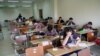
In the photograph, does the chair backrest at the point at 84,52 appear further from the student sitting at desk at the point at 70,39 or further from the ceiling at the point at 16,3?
the ceiling at the point at 16,3

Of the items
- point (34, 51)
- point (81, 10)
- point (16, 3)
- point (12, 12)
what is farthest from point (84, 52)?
point (12, 12)

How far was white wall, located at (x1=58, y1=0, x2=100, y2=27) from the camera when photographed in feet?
19.9

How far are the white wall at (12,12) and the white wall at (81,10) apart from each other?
7.83 meters

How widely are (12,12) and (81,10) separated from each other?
10.6 meters

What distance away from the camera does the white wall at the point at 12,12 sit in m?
15.0

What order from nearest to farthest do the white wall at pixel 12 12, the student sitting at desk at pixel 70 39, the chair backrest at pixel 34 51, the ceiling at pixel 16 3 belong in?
the chair backrest at pixel 34 51 → the student sitting at desk at pixel 70 39 → the ceiling at pixel 16 3 → the white wall at pixel 12 12

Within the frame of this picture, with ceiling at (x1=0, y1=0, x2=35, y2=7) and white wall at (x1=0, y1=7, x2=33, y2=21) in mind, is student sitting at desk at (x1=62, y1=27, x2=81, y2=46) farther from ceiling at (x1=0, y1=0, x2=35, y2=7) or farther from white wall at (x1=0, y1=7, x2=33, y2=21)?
white wall at (x1=0, y1=7, x2=33, y2=21)

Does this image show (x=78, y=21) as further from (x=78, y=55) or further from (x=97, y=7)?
(x=78, y=55)

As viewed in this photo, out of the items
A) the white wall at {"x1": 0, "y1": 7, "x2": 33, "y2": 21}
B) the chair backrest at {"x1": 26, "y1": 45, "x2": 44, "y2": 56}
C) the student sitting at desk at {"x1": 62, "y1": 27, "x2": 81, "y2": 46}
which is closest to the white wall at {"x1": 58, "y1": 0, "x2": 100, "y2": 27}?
the student sitting at desk at {"x1": 62, "y1": 27, "x2": 81, "y2": 46}

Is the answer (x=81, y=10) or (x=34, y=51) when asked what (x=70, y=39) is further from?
(x=81, y=10)

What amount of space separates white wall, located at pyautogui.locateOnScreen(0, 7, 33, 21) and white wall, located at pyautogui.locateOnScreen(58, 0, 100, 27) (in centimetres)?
783

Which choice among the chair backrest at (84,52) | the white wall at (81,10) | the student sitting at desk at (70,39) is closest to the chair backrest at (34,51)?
the student sitting at desk at (70,39)

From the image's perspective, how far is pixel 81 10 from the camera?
6.98 metres

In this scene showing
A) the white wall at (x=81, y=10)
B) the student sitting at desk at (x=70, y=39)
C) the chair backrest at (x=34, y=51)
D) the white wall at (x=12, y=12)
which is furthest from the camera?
the white wall at (x=12, y=12)
